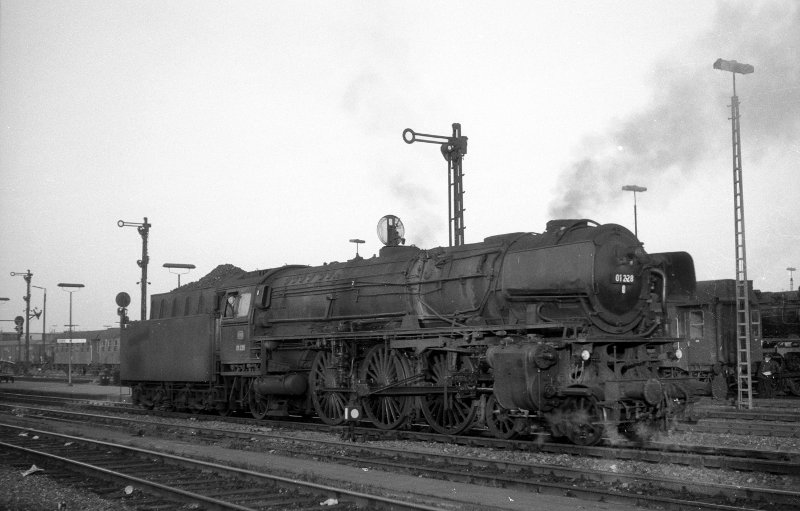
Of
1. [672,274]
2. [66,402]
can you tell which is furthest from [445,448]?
[66,402]

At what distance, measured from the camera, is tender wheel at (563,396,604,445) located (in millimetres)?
11992

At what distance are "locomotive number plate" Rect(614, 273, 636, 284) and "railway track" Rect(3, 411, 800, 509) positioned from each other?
9.05ft

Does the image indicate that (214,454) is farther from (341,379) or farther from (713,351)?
(713,351)

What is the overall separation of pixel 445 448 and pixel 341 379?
12.7ft

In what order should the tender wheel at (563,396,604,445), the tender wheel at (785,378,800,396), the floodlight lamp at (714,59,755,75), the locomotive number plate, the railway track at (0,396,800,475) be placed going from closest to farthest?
the railway track at (0,396,800,475)
the tender wheel at (563,396,604,445)
the locomotive number plate
the floodlight lamp at (714,59,755,75)
the tender wheel at (785,378,800,396)

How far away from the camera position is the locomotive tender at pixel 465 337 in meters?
12.1

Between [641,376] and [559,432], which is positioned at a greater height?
[641,376]

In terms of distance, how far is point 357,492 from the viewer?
872 cm

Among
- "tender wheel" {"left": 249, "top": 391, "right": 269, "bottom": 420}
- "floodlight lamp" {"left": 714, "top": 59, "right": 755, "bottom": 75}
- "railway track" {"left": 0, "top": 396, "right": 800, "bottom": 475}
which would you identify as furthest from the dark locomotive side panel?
"floodlight lamp" {"left": 714, "top": 59, "right": 755, "bottom": 75}

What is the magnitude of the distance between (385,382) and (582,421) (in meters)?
4.53

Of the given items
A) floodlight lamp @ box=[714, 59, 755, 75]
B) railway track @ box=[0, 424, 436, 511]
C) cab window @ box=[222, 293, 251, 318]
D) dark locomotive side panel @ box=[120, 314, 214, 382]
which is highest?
floodlight lamp @ box=[714, 59, 755, 75]

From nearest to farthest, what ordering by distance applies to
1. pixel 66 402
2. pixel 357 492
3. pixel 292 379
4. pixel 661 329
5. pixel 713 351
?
pixel 357 492
pixel 661 329
pixel 292 379
pixel 713 351
pixel 66 402

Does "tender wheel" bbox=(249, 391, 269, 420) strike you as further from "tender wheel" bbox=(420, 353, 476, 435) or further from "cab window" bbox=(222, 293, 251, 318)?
"tender wheel" bbox=(420, 353, 476, 435)

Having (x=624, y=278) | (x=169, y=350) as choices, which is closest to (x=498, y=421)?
(x=624, y=278)
